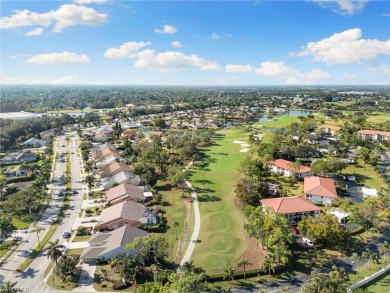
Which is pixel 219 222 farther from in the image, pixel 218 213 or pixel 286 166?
pixel 286 166

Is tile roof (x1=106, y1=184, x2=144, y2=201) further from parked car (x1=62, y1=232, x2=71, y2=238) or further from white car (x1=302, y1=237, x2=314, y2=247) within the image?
white car (x1=302, y1=237, x2=314, y2=247)

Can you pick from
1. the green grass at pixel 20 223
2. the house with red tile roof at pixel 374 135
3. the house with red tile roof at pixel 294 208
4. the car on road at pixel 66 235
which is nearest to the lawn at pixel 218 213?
the house with red tile roof at pixel 294 208

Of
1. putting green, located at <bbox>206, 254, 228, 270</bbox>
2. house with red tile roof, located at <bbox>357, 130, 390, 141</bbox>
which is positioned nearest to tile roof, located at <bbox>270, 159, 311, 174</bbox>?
putting green, located at <bbox>206, 254, 228, 270</bbox>

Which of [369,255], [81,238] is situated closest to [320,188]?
[369,255]

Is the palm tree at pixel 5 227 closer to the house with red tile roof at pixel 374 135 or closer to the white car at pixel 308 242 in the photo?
the white car at pixel 308 242

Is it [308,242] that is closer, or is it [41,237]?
[308,242]

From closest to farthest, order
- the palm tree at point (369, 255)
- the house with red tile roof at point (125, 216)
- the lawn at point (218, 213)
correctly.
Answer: the palm tree at point (369, 255) < the lawn at point (218, 213) < the house with red tile roof at point (125, 216)
